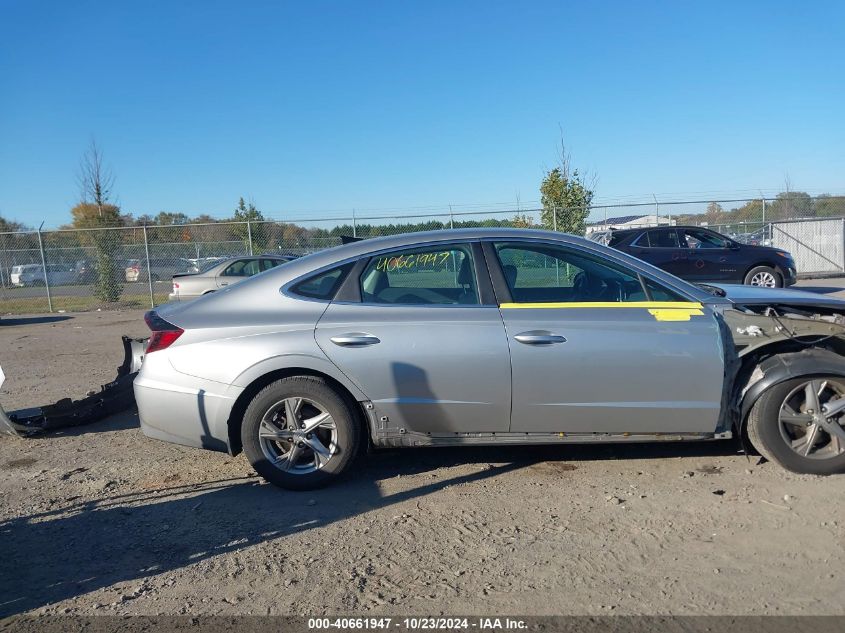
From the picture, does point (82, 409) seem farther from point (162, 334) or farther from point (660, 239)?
point (660, 239)

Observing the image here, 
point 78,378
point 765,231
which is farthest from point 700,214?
point 78,378

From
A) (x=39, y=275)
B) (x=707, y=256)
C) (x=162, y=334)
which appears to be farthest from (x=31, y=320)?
(x=707, y=256)

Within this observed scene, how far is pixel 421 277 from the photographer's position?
461 cm

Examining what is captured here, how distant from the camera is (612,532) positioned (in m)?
3.70

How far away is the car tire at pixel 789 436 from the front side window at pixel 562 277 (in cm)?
100

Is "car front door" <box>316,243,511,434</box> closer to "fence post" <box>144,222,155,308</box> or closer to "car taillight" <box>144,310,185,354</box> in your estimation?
"car taillight" <box>144,310,185,354</box>

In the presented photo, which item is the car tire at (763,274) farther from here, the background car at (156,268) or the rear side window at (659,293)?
the background car at (156,268)

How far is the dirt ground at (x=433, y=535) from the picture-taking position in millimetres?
3125

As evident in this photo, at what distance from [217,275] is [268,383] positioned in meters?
11.2

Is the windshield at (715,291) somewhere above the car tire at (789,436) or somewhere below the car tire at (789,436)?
above

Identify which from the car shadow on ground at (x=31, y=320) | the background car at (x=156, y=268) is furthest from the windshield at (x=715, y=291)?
the background car at (x=156, y=268)

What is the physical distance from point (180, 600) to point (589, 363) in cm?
257

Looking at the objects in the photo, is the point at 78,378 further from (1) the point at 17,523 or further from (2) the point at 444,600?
(2) the point at 444,600

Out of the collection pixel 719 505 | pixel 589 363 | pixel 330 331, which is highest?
pixel 330 331
